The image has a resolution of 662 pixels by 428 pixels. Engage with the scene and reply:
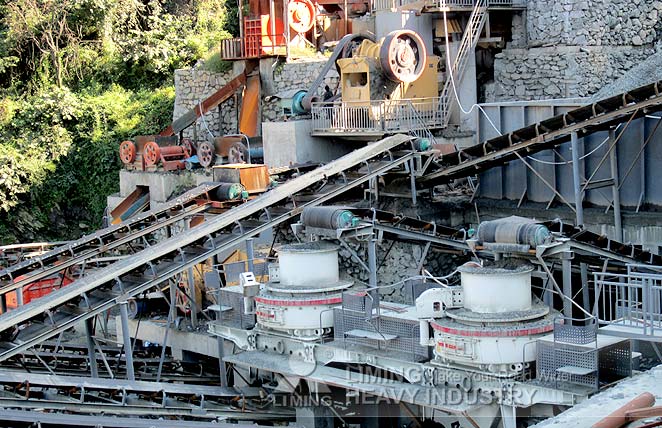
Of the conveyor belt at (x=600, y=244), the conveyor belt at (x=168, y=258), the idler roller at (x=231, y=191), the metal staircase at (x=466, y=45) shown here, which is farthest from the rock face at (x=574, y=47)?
the idler roller at (x=231, y=191)

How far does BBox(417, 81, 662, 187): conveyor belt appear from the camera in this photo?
24.0 m

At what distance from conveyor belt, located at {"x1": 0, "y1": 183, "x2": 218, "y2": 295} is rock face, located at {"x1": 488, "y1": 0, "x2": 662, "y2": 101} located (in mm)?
10359

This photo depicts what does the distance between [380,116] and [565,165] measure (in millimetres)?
5595

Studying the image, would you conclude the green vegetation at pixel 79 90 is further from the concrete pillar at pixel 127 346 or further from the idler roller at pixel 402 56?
the concrete pillar at pixel 127 346

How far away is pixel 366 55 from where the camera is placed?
107ft

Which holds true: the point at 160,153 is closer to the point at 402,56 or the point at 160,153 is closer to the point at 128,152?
the point at 128,152

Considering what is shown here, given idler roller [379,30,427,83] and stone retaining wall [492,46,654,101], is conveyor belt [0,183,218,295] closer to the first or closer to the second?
idler roller [379,30,427,83]

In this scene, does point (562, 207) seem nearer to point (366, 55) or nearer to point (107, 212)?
point (366, 55)

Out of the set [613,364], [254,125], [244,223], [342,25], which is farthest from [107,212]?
[613,364]

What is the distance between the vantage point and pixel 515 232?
19.2 meters

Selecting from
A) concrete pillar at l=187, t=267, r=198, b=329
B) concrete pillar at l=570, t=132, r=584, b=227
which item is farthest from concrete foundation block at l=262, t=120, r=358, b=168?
concrete pillar at l=570, t=132, r=584, b=227

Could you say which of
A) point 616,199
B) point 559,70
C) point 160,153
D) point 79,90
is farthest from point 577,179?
point 79,90

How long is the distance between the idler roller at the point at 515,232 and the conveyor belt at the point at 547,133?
5.79m

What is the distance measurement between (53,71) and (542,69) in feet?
74.2
